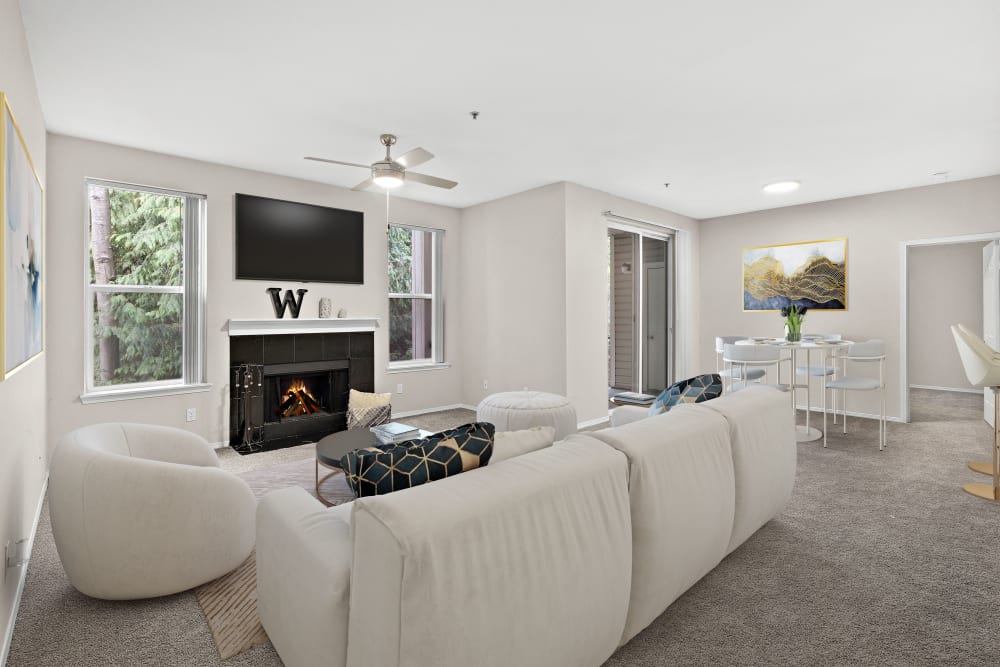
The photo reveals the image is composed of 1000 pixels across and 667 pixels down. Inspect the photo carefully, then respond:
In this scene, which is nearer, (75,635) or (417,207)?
(75,635)

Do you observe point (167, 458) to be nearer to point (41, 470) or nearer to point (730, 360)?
point (41, 470)

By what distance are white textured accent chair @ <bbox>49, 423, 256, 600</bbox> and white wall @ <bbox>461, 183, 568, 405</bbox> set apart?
351 cm

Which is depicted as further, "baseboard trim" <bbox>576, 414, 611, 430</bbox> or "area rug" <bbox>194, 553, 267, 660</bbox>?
"baseboard trim" <bbox>576, 414, 611, 430</bbox>

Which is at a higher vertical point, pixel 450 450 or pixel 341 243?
pixel 341 243

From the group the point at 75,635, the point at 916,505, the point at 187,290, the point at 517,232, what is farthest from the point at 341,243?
the point at 916,505

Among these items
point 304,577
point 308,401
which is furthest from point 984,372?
point 308,401

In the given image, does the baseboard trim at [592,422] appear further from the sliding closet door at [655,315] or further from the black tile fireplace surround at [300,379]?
the black tile fireplace surround at [300,379]

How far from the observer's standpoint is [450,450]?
1.52 meters

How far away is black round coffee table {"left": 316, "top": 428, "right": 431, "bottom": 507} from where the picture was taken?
2984mm

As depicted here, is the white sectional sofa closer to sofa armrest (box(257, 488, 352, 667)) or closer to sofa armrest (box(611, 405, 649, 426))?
sofa armrest (box(257, 488, 352, 667))

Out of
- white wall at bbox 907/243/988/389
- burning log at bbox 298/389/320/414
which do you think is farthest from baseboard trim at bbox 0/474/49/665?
white wall at bbox 907/243/988/389

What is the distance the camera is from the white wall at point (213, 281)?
3822 millimetres

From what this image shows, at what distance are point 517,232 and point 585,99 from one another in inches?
97.3

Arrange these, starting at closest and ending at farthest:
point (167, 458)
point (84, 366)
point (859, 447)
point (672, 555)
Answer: point (672, 555)
point (167, 458)
point (84, 366)
point (859, 447)
